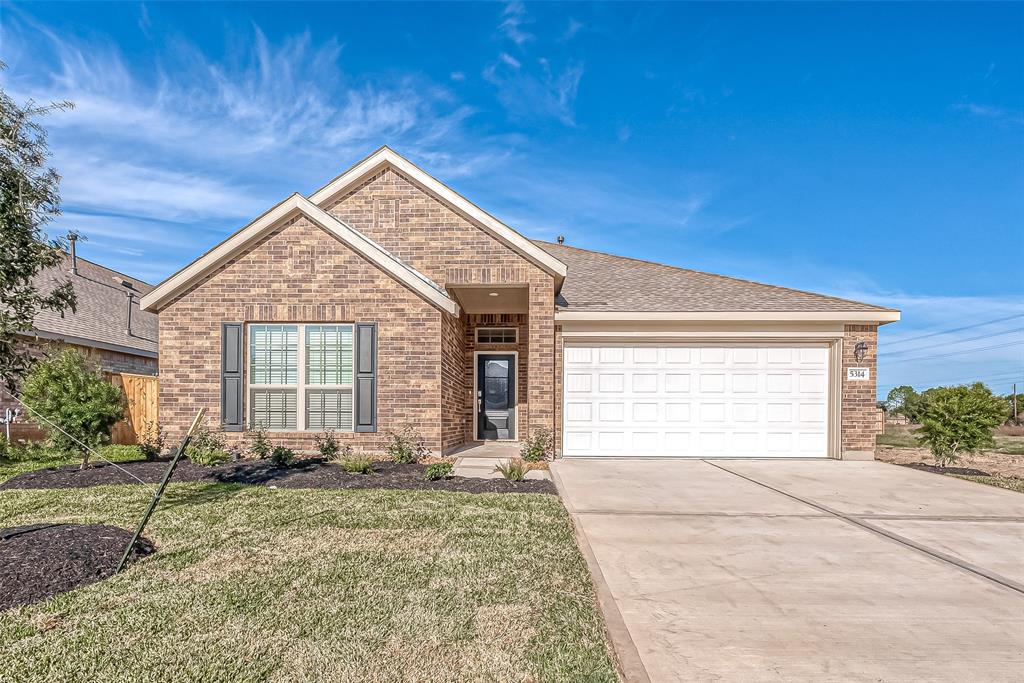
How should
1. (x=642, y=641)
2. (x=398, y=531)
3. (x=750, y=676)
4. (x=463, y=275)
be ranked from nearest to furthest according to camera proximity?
(x=750, y=676), (x=642, y=641), (x=398, y=531), (x=463, y=275)

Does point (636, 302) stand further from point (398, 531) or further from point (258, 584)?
point (258, 584)

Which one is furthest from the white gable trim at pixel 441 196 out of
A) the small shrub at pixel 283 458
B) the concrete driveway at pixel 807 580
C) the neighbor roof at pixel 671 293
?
the small shrub at pixel 283 458

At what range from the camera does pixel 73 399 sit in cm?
826

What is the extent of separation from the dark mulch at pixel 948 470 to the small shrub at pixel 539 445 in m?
6.72

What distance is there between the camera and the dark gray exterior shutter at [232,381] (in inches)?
365

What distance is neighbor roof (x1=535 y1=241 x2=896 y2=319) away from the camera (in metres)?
10.7

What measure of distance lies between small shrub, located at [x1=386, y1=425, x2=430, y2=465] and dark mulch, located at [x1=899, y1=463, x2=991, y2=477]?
29.6 ft

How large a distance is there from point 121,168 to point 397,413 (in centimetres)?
924

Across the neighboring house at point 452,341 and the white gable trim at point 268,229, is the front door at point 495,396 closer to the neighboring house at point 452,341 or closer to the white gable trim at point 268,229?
the neighboring house at point 452,341

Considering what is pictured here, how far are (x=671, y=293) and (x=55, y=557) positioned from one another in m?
10.8

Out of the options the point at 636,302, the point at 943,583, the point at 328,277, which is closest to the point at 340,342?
the point at 328,277

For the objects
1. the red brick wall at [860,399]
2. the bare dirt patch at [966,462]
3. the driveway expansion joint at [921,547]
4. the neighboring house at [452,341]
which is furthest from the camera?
the red brick wall at [860,399]

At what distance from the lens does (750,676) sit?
278cm

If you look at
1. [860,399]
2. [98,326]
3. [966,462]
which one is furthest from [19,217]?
[966,462]
